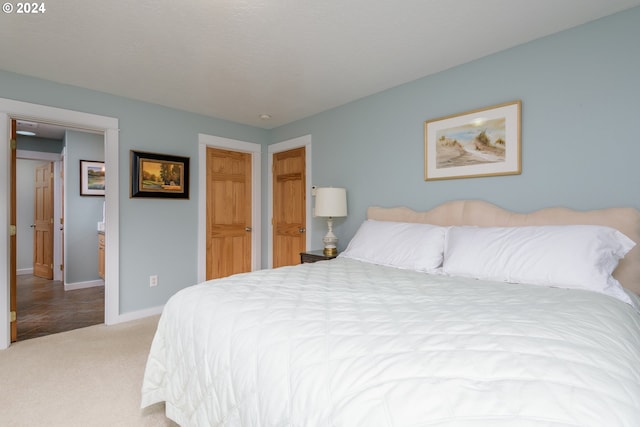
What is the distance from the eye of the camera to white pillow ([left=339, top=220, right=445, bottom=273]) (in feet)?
7.32

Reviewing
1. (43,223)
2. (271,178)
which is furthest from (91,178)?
(271,178)

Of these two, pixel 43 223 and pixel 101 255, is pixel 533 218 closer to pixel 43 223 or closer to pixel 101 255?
pixel 101 255

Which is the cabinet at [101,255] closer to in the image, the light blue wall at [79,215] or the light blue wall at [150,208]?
the light blue wall at [79,215]

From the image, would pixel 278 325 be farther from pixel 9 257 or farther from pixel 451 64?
pixel 9 257

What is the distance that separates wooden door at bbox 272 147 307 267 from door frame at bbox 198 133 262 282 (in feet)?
0.78

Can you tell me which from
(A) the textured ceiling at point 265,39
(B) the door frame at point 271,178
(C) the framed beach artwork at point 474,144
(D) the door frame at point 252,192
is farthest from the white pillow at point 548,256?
(D) the door frame at point 252,192

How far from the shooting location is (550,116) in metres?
2.18

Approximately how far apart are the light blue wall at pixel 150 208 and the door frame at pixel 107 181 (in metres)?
0.07

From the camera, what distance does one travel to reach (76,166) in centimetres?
480

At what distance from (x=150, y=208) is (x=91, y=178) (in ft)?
7.30

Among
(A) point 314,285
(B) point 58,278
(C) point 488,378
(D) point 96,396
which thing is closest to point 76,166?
(B) point 58,278

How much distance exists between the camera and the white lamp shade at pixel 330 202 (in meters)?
3.30

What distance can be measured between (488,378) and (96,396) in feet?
7.67

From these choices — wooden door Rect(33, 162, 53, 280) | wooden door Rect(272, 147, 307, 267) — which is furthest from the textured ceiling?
wooden door Rect(33, 162, 53, 280)
